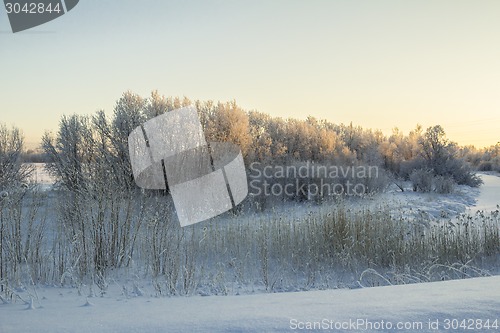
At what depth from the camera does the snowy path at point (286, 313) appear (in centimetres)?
225

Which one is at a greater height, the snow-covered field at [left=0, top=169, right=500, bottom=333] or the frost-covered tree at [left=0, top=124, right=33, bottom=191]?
the frost-covered tree at [left=0, top=124, right=33, bottom=191]

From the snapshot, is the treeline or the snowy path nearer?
the snowy path

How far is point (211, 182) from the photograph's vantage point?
14.9 m

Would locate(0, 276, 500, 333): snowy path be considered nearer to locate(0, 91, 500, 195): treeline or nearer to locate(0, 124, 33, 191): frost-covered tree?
locate(0, 91, 500, 195): treeline

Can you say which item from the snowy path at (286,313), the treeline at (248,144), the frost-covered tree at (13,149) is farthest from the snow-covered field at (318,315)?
the frost-covered tree at (13,149)

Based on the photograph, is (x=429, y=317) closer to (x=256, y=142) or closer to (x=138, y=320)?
(x=138, y=320)

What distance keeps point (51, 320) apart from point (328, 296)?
1953 mm

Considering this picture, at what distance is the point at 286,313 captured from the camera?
2473mm

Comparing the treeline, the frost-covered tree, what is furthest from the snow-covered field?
the frost-covered tree

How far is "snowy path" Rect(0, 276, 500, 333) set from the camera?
2.25 meters

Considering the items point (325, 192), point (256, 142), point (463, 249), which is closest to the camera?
point (463, 249)

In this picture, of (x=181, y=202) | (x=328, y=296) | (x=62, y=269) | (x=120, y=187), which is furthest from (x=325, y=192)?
(x=328, y=296)

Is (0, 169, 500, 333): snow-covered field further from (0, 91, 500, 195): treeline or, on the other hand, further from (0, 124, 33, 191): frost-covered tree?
(0, 124, 33, 191): frost-covered tree

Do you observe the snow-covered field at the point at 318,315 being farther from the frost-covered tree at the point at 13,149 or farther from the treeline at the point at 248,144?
the frost-covered tree at the point at 13,149
